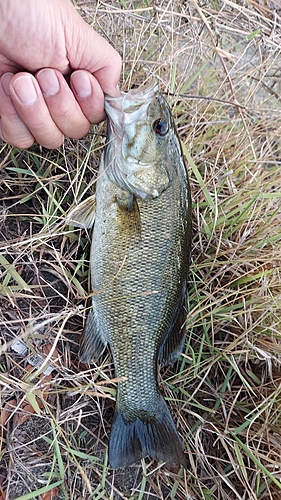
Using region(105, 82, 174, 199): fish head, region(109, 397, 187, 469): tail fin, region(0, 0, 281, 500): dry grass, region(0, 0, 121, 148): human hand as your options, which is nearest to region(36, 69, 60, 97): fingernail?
region(0, 0, 121, 148): human hand

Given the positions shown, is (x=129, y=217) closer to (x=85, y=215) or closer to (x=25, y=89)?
(x=85, y=215)

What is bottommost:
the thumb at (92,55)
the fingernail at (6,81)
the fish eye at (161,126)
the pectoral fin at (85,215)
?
the pectoral fin at (85,215)

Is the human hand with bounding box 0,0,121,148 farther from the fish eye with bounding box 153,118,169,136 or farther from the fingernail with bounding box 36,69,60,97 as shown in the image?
the fish eye with bounding box 153,118,169,136

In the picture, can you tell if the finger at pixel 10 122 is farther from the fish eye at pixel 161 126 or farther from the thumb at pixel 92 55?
the fish eye at pixel 161 126

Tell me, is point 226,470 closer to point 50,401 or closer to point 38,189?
point 50,401

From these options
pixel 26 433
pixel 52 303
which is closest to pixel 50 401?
pixel 26 433

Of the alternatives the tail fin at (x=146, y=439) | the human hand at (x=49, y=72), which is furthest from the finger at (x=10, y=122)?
the tail fin at (x=146, y=439)

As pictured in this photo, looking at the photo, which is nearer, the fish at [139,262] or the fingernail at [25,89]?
the fingernail at [25,89]
